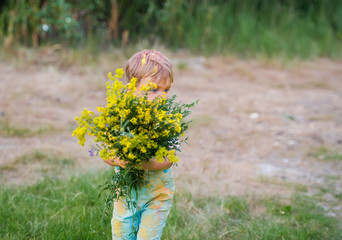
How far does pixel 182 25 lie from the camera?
29.1 feet

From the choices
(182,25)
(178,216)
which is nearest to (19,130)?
(178,216)

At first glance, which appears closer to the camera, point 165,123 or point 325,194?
point 165,123

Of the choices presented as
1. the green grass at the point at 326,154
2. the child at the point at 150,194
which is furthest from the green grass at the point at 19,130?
the green grass at the point at 326,154

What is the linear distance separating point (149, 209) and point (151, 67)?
76 cm

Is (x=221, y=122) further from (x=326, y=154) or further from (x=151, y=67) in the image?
(x=151, y=67)

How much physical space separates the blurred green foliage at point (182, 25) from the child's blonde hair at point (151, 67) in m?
5.54

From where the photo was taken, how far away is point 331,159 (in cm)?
470

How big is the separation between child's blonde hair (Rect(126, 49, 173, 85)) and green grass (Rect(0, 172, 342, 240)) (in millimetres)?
1019

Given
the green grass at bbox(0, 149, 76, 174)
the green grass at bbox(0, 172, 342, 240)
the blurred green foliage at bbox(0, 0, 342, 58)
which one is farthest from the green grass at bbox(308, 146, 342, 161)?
the blurred green foliage at bbox(0, 0, 342, 58)

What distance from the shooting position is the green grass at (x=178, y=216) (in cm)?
291

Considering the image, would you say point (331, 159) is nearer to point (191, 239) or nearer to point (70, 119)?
point (191, 239)

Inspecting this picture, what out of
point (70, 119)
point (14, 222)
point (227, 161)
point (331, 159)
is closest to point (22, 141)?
point (70, 119)

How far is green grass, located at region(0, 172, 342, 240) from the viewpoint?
9.54 ft

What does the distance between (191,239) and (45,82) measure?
4.62 metres
